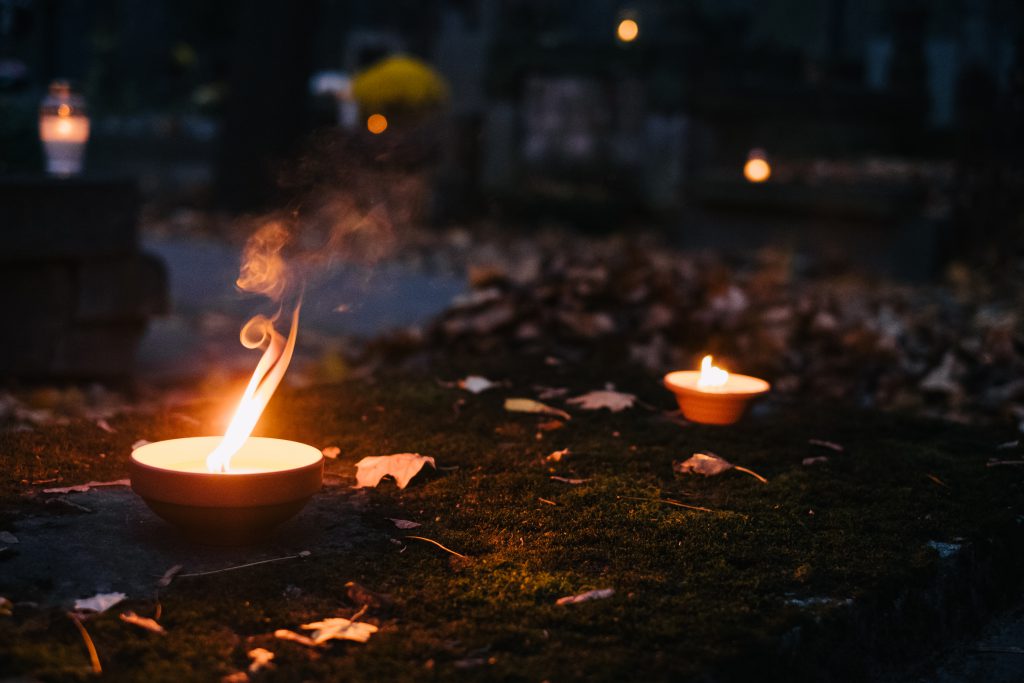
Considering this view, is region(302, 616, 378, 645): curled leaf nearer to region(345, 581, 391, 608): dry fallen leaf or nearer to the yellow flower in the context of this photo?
region(345, 581, 391, 608): dry fallen leaf

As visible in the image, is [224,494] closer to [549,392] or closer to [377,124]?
[549,392]

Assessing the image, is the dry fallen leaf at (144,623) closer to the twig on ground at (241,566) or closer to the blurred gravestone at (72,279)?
the twig on ground at (241,566)

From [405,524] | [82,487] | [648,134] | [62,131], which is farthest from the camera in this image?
[648,134]

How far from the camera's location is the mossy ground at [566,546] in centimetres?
183

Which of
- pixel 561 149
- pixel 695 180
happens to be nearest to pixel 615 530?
pixel 695 180

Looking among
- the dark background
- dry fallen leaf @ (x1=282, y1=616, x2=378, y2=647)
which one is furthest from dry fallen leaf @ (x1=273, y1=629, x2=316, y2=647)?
the dark background

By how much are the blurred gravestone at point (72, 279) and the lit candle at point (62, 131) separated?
568mm

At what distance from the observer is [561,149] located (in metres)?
12.4

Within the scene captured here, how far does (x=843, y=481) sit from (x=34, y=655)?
1.98 meters

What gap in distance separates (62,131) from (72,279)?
0.94m

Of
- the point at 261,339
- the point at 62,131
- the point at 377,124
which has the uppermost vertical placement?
the point at 377,124

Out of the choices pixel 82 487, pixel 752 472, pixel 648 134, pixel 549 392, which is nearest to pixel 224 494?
pixel 82 487

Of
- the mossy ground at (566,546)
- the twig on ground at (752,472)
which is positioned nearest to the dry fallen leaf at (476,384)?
the mossy ground at (566,546)

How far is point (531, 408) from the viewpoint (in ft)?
11.4
